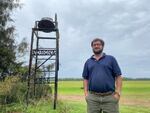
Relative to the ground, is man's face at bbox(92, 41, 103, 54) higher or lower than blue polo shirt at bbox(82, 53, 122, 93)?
higher

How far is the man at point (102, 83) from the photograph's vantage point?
9.15m

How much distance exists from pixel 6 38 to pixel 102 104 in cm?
2029

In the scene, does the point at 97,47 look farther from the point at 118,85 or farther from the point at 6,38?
the point at 6,38

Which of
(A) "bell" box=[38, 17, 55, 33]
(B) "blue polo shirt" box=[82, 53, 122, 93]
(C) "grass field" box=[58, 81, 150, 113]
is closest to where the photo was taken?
(B) "blue polo shirt" box=[82, 53, 122, 93]

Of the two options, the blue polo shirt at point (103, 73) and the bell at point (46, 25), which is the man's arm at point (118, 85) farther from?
the bell at point (46, 25)

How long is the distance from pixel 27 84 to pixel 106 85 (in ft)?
35.9

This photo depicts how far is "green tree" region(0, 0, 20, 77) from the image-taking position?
2758 cm

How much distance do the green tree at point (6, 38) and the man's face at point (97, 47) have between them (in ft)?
59.0

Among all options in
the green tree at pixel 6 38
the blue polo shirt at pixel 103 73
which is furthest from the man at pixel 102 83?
the green tree at pixel 6 38

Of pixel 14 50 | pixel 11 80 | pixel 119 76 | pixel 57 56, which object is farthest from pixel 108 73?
pixel 14 50

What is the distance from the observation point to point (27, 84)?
1980cm

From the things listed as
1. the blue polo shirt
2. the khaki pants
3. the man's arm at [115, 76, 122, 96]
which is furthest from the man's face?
the khaki pants

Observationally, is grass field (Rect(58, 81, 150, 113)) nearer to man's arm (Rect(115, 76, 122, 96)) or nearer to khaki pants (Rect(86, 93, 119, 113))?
khaki pants (Rect(86, 93, 119, 113))

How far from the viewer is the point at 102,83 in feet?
29.9
